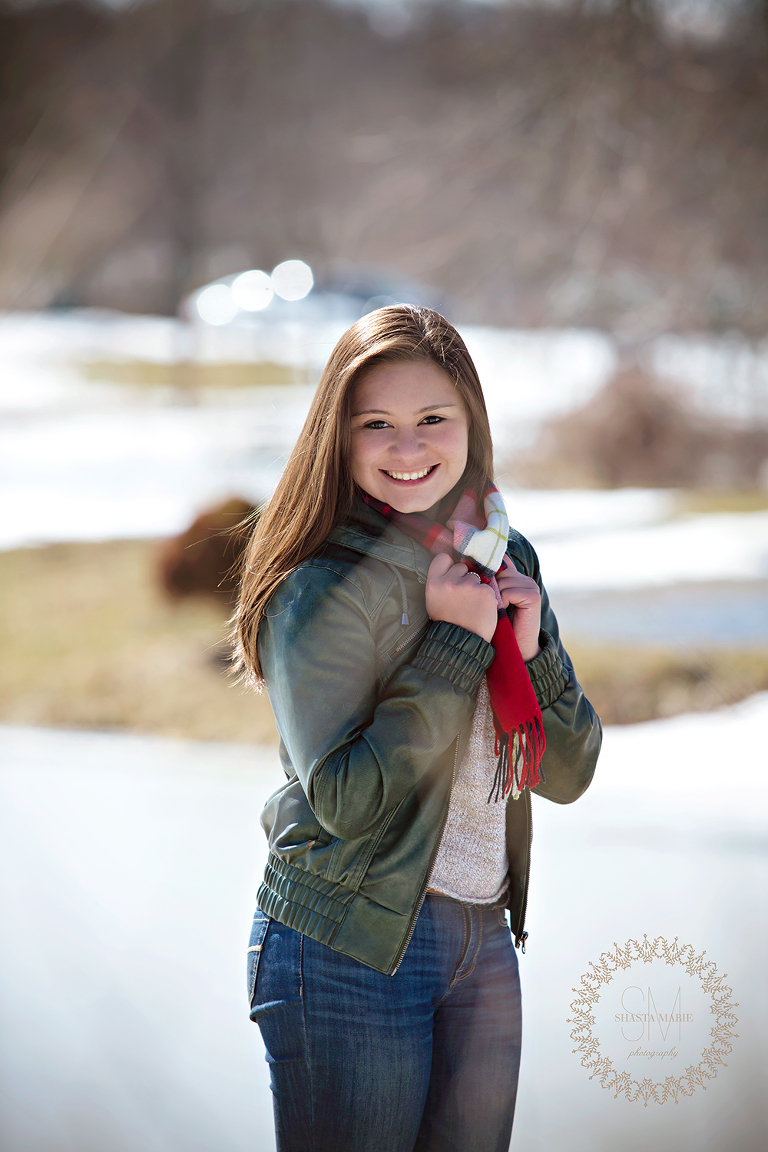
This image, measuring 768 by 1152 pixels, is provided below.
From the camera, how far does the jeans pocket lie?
0.72m

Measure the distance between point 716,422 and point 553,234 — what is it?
88cm

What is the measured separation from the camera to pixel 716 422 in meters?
2.98

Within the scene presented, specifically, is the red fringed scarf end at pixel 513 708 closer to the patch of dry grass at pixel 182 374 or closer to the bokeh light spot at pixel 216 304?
the bokeh light spot at pixel 216 304

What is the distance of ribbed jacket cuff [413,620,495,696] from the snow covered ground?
35.6 inches

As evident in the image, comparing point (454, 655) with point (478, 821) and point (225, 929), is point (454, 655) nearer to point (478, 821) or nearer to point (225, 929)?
point (478, 821)

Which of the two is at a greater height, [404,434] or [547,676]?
[404,434]

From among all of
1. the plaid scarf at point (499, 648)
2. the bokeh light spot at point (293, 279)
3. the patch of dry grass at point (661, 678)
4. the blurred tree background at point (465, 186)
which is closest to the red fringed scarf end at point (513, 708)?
the plaid scarf at point (499, 648)

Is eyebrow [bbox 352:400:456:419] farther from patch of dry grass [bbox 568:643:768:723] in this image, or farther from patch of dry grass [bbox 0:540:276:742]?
patch of dry grass [bbox 0:540:276:742]

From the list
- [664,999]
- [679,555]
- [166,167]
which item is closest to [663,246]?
[679,555]

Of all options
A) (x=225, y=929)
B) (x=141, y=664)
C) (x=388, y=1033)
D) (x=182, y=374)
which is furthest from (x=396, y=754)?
(x=141, y=664)

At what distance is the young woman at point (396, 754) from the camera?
0.66m

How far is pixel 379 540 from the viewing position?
730 millimetres

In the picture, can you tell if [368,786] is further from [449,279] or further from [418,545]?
[449,279]

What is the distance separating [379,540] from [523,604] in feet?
0.44
